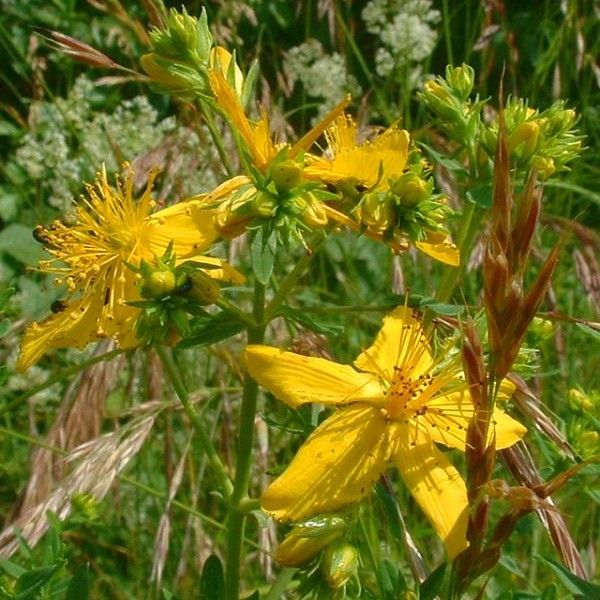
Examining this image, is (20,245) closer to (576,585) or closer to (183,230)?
(183,230)

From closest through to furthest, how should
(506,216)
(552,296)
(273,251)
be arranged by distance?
(506,216)
(273,251)
(552,296)

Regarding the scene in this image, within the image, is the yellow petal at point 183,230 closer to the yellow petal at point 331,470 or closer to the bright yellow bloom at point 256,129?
the bright yellow bloom at point 256,129

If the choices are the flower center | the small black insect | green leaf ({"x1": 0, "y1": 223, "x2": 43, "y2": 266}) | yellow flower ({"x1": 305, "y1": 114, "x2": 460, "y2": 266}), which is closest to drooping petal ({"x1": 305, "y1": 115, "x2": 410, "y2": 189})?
yellow flower ({"x1": 305, "y1": 114, "x2": 460, "y2": 266})

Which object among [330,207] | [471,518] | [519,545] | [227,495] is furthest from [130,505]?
[471,518]

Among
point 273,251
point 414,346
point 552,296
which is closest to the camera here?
point 273,251

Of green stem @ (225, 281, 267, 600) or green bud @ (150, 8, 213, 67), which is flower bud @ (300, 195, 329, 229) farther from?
green bud @ (150, 8, 213, 67)

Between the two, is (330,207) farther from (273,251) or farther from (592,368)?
(592,368)

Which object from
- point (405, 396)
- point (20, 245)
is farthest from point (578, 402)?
point (20, 245)
